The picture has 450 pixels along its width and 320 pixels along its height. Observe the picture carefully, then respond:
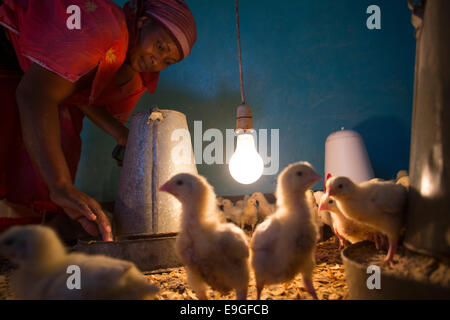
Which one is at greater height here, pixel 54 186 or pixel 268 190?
pixel 54 186

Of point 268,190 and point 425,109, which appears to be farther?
point 268,190

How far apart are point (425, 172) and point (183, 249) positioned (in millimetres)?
707

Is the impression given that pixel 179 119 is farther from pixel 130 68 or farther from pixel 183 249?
pixel 183 249

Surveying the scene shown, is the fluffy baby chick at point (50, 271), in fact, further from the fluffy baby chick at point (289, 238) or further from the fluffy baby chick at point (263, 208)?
the fluffy baby chick at point (263, 208)

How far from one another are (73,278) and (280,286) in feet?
2.33

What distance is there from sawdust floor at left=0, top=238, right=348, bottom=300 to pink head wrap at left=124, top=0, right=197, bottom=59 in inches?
47.1

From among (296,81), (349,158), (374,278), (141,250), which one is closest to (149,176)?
(141,250)

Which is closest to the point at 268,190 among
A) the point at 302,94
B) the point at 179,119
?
the point at 302,94

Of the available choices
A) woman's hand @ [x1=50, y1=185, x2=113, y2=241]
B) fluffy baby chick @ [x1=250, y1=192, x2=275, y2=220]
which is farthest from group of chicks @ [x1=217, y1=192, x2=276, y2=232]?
woman's hand @ [x1=50, y1=185, x2=113, y2=241]

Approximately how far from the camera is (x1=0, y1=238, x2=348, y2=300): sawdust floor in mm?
927

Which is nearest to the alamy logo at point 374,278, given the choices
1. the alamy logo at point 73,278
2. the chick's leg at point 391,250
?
the chick's leg at point 391,250

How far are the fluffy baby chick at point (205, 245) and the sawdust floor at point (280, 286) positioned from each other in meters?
0.19

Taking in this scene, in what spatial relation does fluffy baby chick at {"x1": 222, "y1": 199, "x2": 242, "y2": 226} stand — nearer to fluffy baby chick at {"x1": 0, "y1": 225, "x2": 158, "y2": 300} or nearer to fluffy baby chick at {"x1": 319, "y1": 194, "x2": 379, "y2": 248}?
fluffy baby chick at {"x1": 319, "y1": 194, "x2": 379, "y2": 248}
